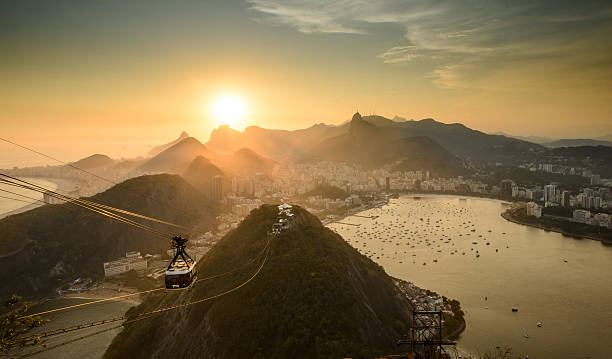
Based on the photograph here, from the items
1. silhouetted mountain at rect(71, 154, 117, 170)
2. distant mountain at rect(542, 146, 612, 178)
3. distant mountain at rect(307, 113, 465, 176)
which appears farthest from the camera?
silhouetted mountain at rect(71, 154, 117, 170)

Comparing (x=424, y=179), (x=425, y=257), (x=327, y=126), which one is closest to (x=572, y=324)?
(x=425, y=257)

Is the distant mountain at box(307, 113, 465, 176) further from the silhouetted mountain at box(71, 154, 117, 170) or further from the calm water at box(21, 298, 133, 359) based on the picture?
the calm water at box(21, 298, 133, 359)

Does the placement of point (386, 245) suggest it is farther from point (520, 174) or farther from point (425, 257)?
point (520, 174)

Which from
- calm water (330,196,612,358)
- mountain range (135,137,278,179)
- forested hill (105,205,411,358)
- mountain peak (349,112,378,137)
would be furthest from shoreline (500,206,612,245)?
mountain peak (349,112,378,137)

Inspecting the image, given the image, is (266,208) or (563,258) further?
(563,258)

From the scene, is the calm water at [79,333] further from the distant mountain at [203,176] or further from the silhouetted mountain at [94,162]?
the silhouetted mountain at [94,162]

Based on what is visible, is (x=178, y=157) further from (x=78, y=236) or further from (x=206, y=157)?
(x=78, y=236)

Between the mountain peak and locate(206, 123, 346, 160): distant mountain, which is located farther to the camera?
locate(206, 123, 346, 160): distant mountain
